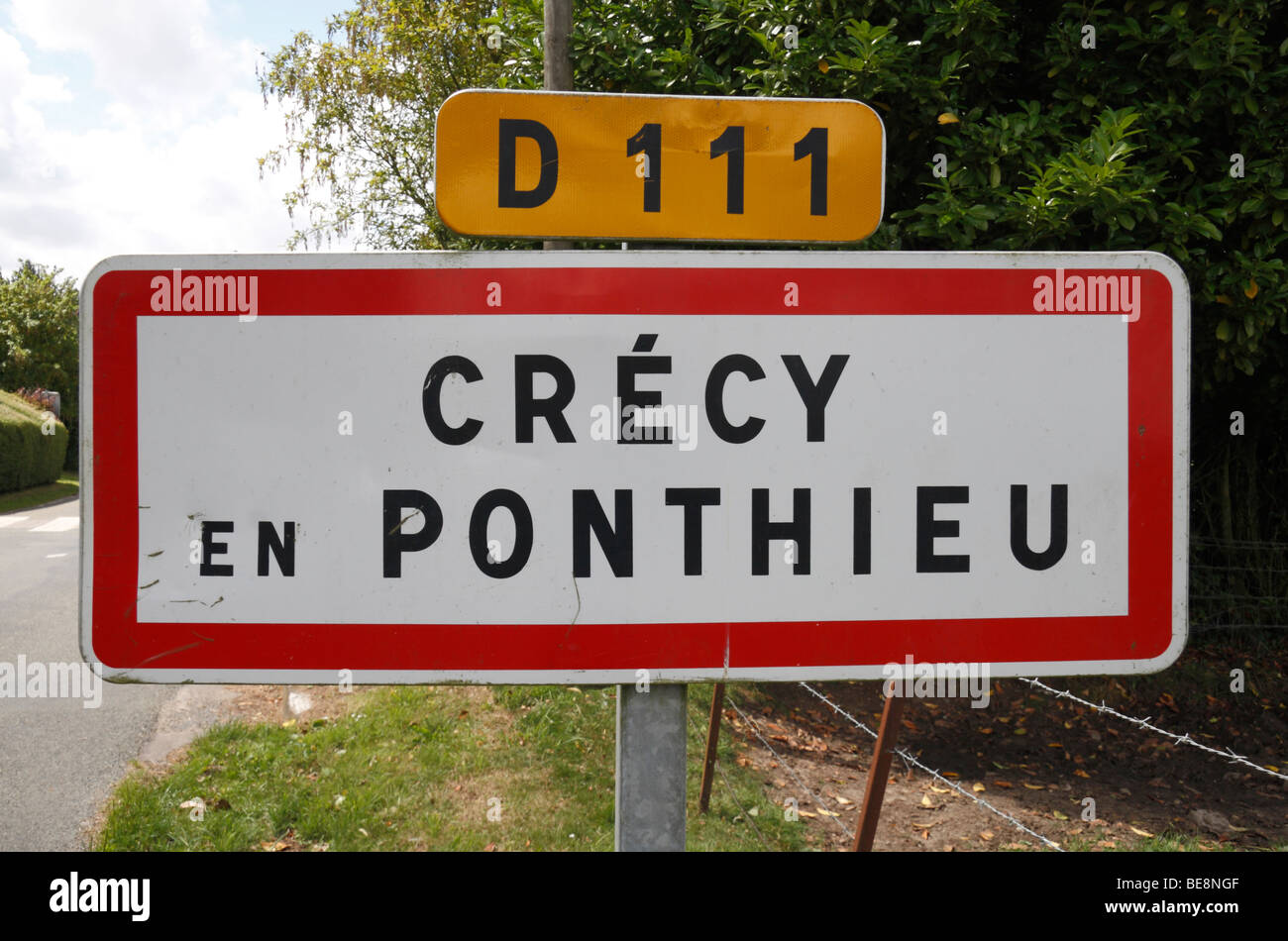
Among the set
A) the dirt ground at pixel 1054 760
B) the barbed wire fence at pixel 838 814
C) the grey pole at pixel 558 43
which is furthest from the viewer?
the dirt ground at pixel 1054 760

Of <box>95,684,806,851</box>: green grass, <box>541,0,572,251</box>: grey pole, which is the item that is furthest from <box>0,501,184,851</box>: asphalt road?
<box>541,0,572,251</box>: grey pole

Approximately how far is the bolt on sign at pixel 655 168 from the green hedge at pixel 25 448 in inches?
1038

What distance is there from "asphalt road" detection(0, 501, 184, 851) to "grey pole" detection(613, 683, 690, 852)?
2.29 meters

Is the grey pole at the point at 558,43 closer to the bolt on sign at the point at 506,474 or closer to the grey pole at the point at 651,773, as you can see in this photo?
the bolt on sign at the point at 506,474

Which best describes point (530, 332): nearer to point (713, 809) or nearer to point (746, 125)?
point (746, 125)

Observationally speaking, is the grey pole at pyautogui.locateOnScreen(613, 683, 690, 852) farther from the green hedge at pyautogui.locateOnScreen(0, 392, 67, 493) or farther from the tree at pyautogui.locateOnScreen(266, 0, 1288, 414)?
the green hedge at pyautogui.locateOnScreen(0, 392, 67, 493)

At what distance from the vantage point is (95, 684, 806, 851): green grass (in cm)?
A: 364

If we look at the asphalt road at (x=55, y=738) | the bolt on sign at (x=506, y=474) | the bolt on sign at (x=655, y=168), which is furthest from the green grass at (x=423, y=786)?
the bolt on sign at (x=655, y=168)

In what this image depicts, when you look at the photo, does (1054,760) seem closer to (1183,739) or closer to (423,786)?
(1183,739)

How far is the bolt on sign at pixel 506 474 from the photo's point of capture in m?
1.21

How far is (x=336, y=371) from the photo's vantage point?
4.00 feet

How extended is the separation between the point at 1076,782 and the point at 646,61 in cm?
495

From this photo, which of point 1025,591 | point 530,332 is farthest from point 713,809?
point 530,332

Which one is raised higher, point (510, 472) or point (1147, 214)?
point (1147, 214)
